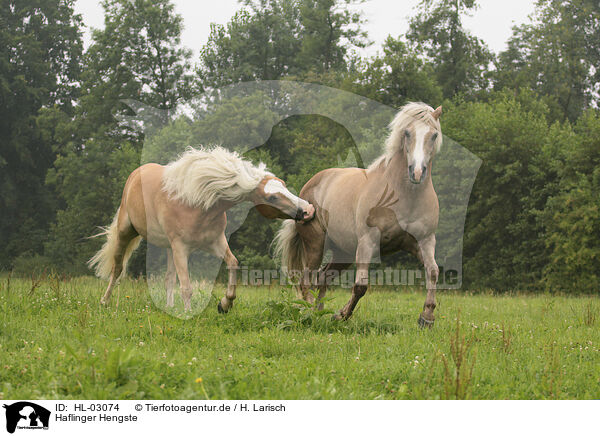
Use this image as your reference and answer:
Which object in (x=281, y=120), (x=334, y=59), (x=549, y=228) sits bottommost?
(x=549, y=228)

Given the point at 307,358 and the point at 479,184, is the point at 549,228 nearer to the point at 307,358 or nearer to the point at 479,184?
the point at 479,184

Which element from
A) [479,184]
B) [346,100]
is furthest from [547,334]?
[346,100]

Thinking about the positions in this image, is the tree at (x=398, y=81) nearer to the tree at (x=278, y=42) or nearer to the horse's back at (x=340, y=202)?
the tree at (x=278, y=42)

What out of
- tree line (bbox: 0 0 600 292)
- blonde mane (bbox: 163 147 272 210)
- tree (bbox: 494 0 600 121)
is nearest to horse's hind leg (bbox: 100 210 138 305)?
blonde mane (bbox: 163 147 272 210)

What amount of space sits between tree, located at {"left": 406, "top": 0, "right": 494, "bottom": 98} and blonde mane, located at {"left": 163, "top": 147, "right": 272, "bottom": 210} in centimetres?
2747

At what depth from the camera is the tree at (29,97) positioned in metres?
35.7

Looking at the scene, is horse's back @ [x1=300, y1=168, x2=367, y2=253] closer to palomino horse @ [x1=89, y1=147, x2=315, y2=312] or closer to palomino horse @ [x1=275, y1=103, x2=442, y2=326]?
palomino horse @ [x1=275, y1=103, x2=442, y2=326]

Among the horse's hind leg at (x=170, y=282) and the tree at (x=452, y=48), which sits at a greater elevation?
the tree at (x=452, y=48)

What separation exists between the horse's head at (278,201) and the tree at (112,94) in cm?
2619

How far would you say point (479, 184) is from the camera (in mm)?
22656

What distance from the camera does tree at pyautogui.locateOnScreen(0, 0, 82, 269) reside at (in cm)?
3566

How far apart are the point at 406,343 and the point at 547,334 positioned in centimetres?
203
